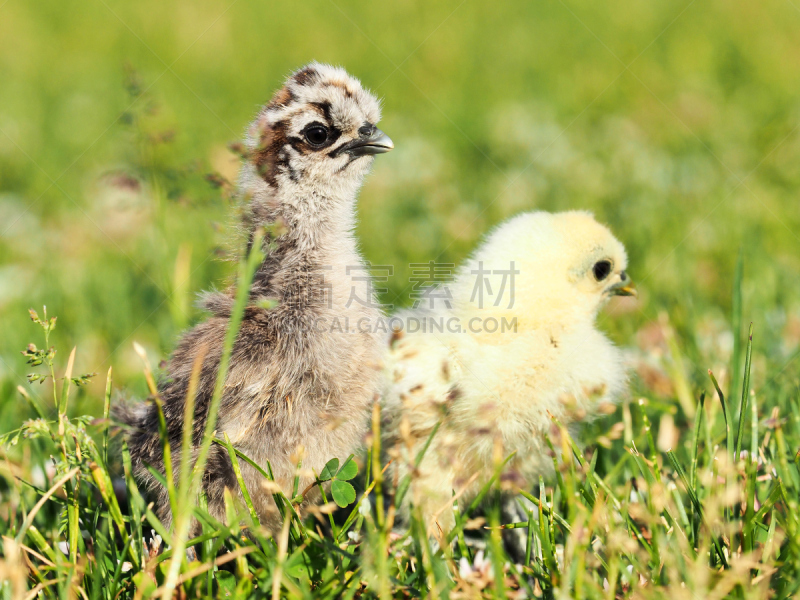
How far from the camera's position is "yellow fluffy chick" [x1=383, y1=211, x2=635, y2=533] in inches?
88.8

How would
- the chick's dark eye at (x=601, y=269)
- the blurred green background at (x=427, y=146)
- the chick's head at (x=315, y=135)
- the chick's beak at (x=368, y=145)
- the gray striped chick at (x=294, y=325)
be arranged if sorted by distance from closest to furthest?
the gray striped chick at (x=294, y=325)
the chick's head at (x=315, y=135)
the chick's beak at (x=368, y=145)
the chick's dark eye at (x=601, y=269)
the blurred green background at (x=427, y=146)

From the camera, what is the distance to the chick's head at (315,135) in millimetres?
2227

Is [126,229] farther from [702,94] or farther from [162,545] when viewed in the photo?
[702,94]

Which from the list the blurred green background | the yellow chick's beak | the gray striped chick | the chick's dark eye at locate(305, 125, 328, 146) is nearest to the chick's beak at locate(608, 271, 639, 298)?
the yellow chick's beak

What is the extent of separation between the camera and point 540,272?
2.43 m

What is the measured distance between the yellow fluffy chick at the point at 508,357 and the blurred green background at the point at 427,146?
0.80m

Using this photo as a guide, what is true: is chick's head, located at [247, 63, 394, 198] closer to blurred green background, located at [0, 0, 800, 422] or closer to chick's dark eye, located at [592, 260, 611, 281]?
blurred green background, located at [0, 0, 800, 422]

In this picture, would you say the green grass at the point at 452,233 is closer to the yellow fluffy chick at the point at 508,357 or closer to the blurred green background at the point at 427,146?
the blurred green background at the point at 427,146

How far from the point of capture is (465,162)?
19.0 ft

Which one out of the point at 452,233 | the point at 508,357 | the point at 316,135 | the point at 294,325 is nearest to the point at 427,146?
the point at 452,233

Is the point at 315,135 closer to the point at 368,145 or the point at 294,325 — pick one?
the point at 368,145

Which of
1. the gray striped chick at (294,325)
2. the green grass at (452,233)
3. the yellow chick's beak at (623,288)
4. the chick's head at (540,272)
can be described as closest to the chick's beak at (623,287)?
the yellow chick's beak at (623,288)

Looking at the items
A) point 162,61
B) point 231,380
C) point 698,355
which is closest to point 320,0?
point 162,61

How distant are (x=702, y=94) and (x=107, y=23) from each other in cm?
735
